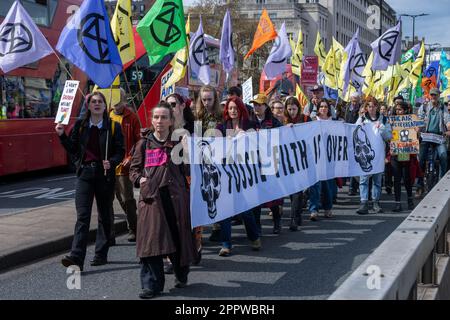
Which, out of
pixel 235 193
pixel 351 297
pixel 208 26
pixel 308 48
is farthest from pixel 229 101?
pixel 308 48

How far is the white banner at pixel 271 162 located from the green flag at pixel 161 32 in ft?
7.76

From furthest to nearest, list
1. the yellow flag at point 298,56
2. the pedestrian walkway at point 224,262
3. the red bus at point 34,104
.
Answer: the yellow flag at point 298,56 < the red bus at point 34,104 < the pedestrian walkway at point 224,262

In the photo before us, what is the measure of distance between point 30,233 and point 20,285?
1708 mm

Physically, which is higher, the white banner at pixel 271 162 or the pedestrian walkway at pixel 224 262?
the white banner at pixel 271 162

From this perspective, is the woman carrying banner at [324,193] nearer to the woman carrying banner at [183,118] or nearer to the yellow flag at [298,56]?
the woman carrying banner at [183,118]

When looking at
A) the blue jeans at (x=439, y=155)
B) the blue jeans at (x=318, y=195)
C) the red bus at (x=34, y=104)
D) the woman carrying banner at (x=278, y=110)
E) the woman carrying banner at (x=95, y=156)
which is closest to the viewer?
the woman carrying banner at (x=95, y=156)

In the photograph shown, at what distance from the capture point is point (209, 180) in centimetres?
611

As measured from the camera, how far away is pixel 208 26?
57438 mm

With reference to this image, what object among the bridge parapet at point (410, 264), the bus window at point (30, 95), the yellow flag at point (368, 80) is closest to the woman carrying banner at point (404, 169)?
the bridge parapet at point (410, 264)

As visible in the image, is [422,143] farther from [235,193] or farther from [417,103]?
[417,103]

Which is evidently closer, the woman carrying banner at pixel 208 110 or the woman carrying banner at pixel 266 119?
the woman carrying banner at pixel 208 110

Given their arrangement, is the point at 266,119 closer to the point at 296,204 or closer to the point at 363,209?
the point at 296,204

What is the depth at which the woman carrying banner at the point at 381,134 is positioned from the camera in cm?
970

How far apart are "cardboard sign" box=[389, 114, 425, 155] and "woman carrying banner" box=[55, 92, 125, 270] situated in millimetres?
5429
